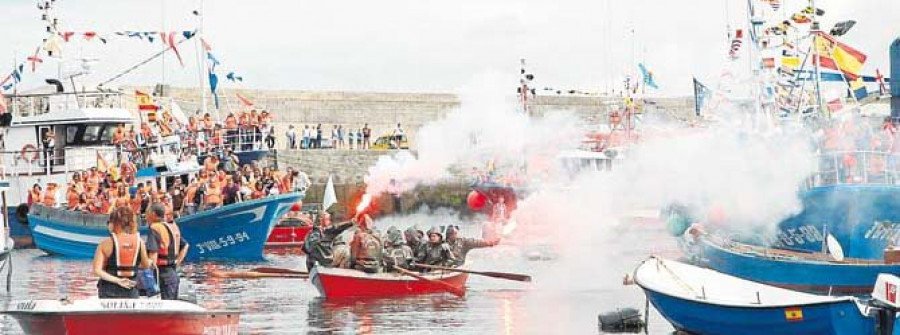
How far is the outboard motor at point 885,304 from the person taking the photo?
16891 millimetres

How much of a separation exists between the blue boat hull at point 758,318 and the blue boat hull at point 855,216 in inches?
283

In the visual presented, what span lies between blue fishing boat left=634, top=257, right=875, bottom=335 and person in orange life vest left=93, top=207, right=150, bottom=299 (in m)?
6.99

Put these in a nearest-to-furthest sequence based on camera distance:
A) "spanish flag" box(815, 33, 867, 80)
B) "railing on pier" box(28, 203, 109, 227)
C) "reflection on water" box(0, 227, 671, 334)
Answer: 1. "reflection on water" box(0, 227, 671, 334)
2. "spanish flag" box(815, 33, 867, 80)
3. "railing on pier" box(28, 203, 109, 227)

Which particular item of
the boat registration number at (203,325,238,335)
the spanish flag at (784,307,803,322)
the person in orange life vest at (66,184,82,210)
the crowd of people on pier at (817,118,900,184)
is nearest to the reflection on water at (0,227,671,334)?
the crowd of people on pier at (817,118,900,184)

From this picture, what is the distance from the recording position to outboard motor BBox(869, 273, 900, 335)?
55.4 ft

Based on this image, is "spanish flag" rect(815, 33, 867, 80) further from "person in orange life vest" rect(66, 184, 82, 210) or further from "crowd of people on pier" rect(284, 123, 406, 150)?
"crowd of people on pier" rect(284, 123, 406, 150)

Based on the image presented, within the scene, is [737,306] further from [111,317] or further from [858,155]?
[858,155]

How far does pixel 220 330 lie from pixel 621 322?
23.7ft

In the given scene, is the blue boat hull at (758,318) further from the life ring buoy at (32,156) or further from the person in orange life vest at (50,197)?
the life ring buoy at (32,156)

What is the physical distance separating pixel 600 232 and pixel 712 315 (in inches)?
788

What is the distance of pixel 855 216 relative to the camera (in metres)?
27.4

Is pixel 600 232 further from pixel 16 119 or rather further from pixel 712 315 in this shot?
Answer: pixel 712 315

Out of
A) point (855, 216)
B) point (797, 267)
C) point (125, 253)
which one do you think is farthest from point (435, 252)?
point (125, 253)

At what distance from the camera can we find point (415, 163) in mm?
41406
